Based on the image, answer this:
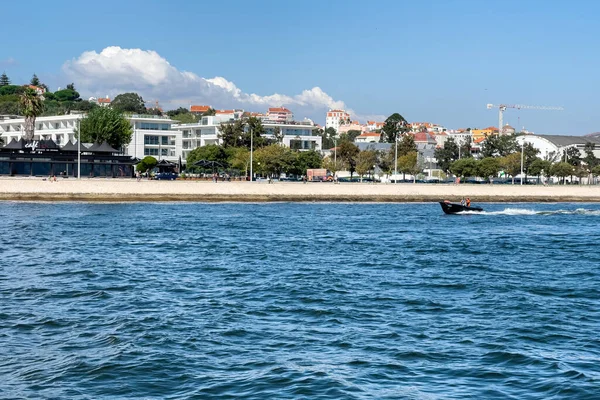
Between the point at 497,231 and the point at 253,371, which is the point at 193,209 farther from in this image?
the point at 253,371

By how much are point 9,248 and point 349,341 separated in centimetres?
2134

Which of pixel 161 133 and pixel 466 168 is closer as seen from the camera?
pixel 466 168

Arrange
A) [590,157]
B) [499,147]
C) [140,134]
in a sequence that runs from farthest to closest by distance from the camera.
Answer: [499,147], [590,157], [140,134]

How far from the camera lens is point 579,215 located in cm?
6925

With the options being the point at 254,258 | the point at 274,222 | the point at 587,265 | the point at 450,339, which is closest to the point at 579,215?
the point at 274,222

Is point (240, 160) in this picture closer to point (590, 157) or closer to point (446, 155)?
point (446, 155)

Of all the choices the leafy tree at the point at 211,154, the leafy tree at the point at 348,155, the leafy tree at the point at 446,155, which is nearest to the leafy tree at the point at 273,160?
the leafy tree at the point at 211,154

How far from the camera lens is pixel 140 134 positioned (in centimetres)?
13550

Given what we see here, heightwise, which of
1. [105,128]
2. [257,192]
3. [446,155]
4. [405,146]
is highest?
[105,128]

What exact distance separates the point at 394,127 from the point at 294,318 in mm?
163420

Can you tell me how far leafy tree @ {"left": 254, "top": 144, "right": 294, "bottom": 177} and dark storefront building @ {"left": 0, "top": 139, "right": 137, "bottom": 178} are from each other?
79.2ft

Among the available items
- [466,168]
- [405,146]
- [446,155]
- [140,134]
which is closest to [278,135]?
[140,134]

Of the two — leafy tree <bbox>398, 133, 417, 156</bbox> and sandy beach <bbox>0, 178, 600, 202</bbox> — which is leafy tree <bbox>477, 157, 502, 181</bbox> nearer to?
leafy tree <bbox>398, 133, 417, 156</bbox>

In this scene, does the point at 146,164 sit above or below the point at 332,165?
below
